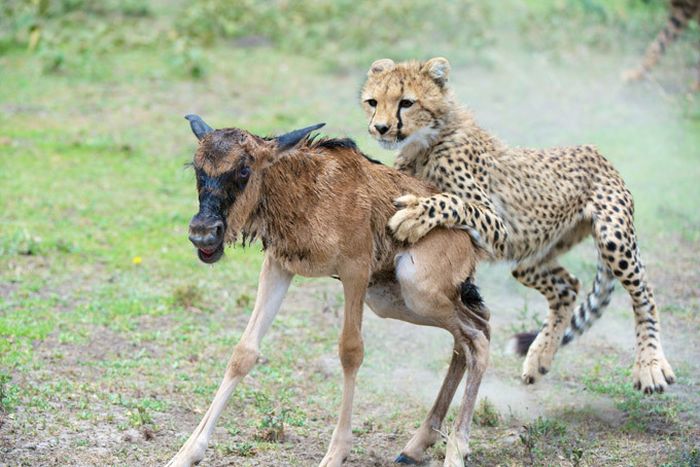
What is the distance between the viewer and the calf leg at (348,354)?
5.92 m

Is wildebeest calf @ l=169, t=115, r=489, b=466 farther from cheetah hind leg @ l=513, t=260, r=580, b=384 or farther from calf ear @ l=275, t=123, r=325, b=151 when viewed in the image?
cheetah hind leg @ l=513, t=260, r=580, b=384

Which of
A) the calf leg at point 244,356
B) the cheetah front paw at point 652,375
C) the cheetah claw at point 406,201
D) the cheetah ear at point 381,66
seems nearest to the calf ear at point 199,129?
the calf leg at point 244,356

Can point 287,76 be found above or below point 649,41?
below

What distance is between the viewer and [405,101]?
651 centimetres

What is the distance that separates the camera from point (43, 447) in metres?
5.95

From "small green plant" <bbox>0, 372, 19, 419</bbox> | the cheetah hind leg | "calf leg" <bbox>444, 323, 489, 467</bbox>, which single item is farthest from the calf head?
the cheetah hind leg

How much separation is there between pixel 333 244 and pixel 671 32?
35.4 ft

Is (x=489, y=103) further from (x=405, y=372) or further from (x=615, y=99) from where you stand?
(x=405, y=372)

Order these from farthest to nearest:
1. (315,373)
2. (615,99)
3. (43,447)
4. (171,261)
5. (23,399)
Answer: (615,99) < (171,261) < (315,373) < (23,399) < (43,447)

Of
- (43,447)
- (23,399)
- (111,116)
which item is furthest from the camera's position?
(111,116)

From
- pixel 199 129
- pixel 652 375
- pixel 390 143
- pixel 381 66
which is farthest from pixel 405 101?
pixel 652 375

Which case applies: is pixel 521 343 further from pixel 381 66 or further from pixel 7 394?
pixel 7 394

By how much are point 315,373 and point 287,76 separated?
8.78 meters

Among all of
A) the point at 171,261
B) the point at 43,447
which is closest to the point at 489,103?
the point at 171,261
